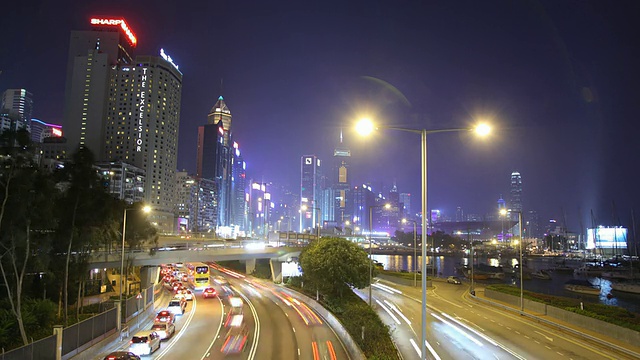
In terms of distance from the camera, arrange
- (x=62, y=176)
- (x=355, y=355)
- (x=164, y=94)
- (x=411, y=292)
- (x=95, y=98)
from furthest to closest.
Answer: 1. (x=164, y=94)
2. (x=95, y=98)
3. (x=411, y=292)
4. (x=62, y=176)
5. (x=355, y=355)

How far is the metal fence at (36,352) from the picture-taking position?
58.9 ft

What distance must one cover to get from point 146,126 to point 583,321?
573 ft

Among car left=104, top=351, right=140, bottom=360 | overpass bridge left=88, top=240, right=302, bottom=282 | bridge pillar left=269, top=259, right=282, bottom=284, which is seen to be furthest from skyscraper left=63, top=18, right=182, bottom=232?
car left=104, top=351, right=140, bottom=360

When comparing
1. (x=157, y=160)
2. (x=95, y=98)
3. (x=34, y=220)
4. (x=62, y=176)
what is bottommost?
(x=34, y=220)

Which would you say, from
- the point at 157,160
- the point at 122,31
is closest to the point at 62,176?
the point at 157,160

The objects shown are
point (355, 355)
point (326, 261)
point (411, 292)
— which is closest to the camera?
point (355, 355)

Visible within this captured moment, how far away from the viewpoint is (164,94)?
186250mm

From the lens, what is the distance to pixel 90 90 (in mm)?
175250

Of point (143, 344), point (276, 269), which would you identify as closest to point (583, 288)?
point (276, 269)

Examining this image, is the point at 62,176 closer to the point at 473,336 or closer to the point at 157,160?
the point at 473,336

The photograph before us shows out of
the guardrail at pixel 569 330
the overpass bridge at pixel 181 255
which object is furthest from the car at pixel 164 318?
the guardrail at pixel 569 330

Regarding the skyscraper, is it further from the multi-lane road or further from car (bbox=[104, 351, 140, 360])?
car (bbox=[104, 351, 140, 360])

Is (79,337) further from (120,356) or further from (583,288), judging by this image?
(583,288)

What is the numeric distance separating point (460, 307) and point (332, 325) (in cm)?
1657
